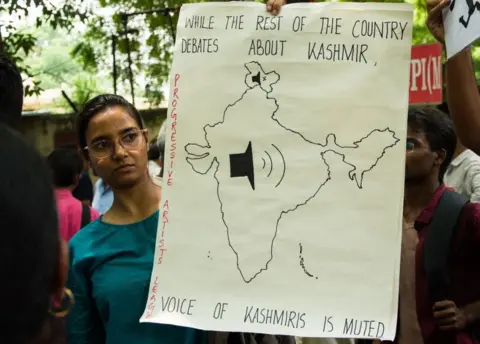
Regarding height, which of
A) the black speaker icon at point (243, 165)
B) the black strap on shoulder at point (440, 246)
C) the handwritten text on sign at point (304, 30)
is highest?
the handwritten text on sign at point (304, 30)

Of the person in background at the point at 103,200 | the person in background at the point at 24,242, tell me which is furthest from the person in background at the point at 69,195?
the person in background at the point at 24,242

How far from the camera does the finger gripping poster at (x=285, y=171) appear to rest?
2395 millimetres

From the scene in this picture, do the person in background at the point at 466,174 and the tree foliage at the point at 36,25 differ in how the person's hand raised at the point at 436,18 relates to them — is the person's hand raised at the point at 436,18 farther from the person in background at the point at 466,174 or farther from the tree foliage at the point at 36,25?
the tree foliage at the point at 36,25

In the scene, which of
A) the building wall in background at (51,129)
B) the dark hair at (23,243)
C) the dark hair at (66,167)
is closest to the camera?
the dark hair at (23,243)

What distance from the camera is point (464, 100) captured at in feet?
7.68

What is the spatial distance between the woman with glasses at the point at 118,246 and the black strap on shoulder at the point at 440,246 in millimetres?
861

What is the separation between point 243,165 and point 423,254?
0.82 m

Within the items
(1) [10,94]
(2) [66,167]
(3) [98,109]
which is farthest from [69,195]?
(1) [10,94]

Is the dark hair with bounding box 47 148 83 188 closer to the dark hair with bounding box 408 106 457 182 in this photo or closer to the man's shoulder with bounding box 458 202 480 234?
the dark hair with bounding box 408 106 457 182

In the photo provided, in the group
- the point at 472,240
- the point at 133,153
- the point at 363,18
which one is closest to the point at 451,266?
the point at 472,240

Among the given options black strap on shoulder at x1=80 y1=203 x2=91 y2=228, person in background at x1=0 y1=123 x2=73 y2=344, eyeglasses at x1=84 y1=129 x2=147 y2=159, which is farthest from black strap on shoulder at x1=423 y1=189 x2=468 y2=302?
black strap on shoulder at x1=80 y1=203 x2=91 y2=228

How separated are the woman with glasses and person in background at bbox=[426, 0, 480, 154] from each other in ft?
3.31

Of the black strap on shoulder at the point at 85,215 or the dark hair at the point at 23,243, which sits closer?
the dark hair at the point at 23,243

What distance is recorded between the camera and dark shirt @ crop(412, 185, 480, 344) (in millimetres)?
2824
